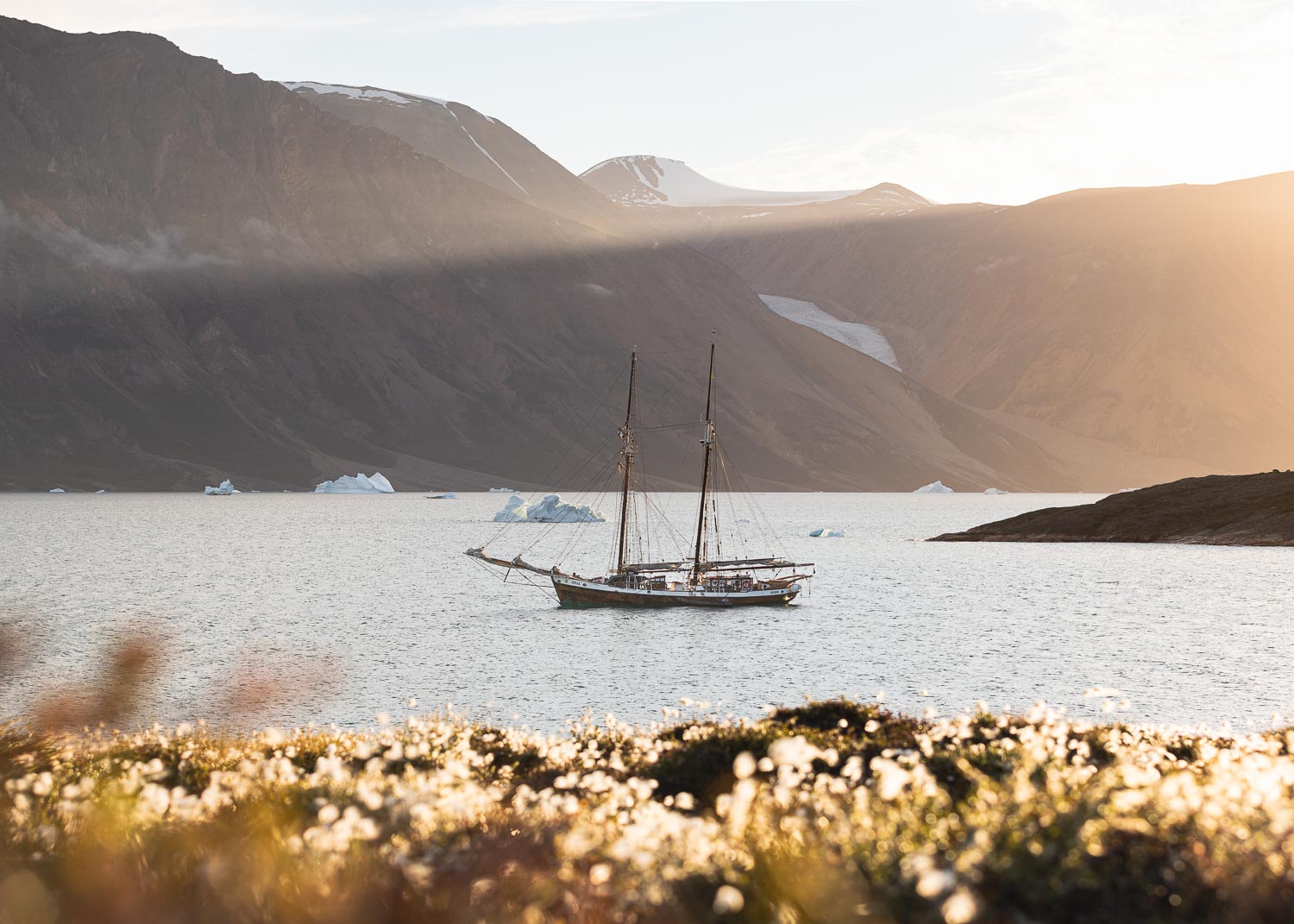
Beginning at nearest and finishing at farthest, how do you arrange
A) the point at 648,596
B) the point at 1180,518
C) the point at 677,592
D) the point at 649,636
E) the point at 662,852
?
the point at 662,852
the point at 649,636
the point at 648,596
the point at 677,592
the point at 1180,518

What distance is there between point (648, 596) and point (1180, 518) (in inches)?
3542

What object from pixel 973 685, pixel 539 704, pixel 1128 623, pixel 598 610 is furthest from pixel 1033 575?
pixel 539 704

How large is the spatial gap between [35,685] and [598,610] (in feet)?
139

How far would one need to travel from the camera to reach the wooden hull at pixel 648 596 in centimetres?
9006

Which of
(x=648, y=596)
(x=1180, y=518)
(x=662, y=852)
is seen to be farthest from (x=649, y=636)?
(x=1180, y=518)

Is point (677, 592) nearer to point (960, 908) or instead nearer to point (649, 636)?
point (649, 636)

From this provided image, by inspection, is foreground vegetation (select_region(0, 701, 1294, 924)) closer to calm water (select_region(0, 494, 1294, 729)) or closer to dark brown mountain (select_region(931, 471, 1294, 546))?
calm water (select_region(0, 494, 1294, 729))

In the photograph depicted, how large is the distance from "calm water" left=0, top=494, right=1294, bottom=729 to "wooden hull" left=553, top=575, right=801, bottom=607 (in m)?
1.93

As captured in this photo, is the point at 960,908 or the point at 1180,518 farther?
the point at 1180,518

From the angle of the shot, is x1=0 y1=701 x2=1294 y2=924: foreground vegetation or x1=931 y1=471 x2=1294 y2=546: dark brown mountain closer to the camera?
x1=0 y1=701 x2=1294 y2=924: foreground vegetation

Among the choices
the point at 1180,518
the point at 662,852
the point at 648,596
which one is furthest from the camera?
the point at 1180,518

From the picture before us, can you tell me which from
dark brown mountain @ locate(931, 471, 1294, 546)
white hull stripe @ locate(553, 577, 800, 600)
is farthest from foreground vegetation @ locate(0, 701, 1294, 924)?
dark brown mountain @ locate(931, 471, 1294, 546)

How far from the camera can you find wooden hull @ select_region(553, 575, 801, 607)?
90.1 meters

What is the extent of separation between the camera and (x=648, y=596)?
90.2 m
